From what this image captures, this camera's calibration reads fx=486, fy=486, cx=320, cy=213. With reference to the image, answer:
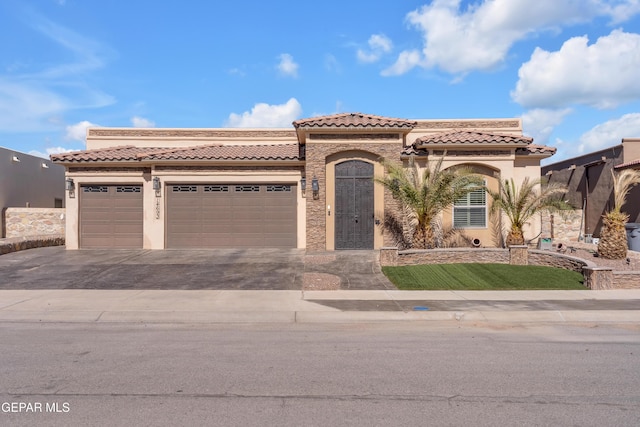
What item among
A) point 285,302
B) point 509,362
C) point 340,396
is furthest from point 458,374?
point 285,302

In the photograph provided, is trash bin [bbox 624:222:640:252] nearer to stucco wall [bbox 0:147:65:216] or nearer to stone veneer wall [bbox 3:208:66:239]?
stone veneer wall [bbox 3:208:66:239]

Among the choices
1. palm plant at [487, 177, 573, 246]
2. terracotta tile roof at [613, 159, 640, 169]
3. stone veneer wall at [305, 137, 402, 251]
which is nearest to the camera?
palm plant at [487, 177, 573, 246]

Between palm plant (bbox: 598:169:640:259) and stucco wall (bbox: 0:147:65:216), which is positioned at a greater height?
stucco wall (bbox: 0:147:65:216)

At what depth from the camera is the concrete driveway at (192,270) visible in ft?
39.8

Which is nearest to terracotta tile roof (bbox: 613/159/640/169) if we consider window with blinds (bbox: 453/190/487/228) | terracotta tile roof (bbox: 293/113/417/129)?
window with blinds (bbox: 453/190/487/228)

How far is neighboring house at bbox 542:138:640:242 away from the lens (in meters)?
20.5

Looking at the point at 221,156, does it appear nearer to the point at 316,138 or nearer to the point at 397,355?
the point at 316,138

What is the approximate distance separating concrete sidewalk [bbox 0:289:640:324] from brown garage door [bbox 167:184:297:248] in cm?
715

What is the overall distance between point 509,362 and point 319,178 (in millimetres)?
11409

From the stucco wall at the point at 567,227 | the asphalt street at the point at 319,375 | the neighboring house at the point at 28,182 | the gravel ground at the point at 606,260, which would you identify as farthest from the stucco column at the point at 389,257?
the neighboring house at the point at 28,182

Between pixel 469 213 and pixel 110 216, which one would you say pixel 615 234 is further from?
pixel 110 216

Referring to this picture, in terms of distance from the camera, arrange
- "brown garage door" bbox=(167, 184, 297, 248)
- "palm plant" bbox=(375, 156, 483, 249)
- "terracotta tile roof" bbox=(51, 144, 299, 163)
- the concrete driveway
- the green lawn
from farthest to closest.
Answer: "brown garage door" bbox=(167, 184, 297, 248)
"terracotta tile roof" bbox=(51, 144, 299, 163)
"palm plant" bbox=(375, 156, 483, 249)
the concrete driveway
the green lawn

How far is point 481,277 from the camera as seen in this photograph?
Result: 12.8 metres

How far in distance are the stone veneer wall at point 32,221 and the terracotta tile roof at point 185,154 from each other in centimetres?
493
